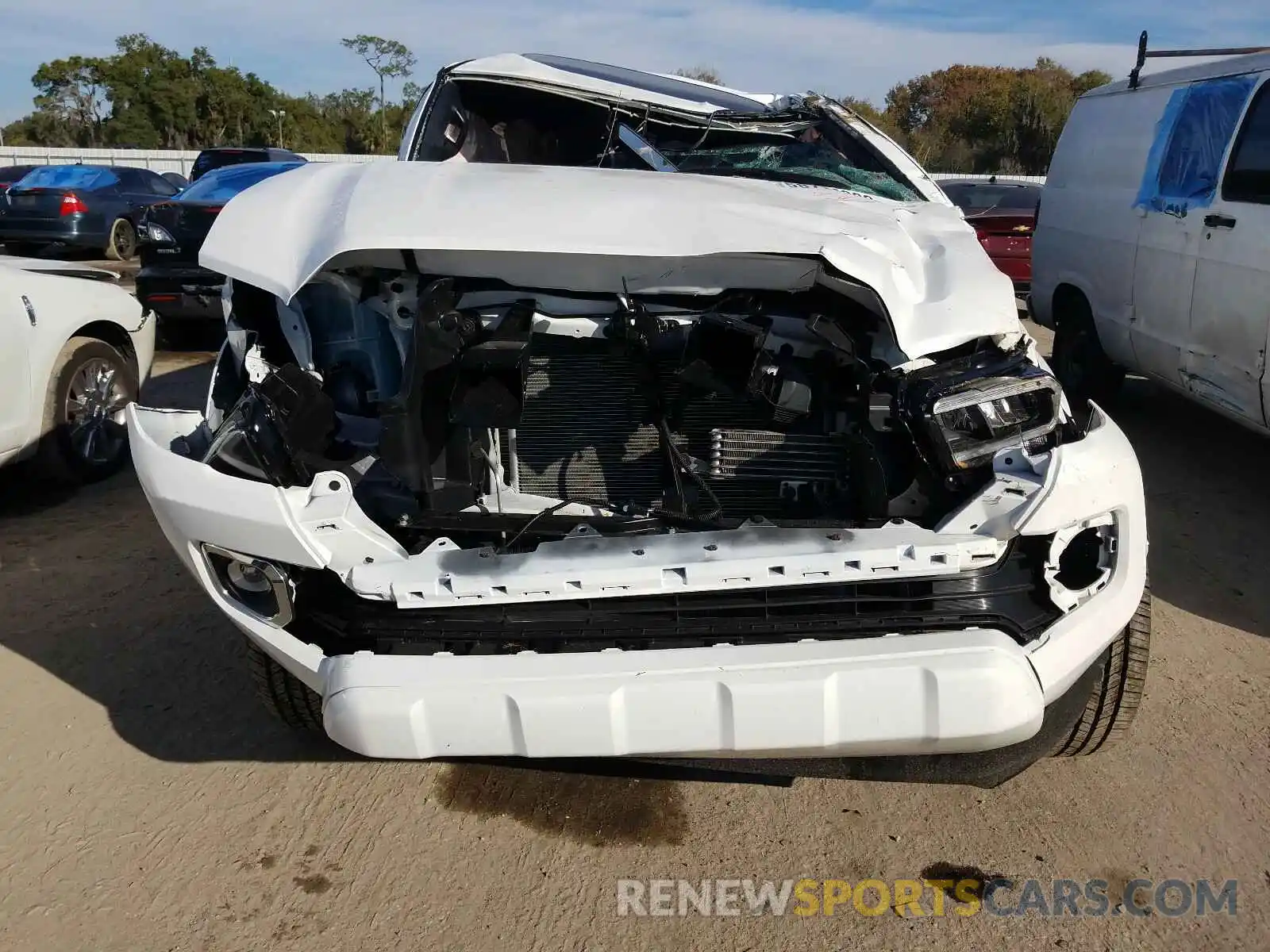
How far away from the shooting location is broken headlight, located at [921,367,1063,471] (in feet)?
7.21

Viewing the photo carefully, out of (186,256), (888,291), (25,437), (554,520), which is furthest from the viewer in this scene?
(186,256)

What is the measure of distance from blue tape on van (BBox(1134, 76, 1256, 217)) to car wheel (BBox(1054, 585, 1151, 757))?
2.97 meters

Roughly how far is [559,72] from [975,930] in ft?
11.4

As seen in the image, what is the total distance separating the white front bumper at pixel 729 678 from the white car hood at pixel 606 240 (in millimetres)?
483

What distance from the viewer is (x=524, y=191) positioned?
2480 mm

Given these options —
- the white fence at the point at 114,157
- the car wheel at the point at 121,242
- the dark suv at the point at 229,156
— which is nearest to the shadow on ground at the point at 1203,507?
the dark suv at the point at 229,156

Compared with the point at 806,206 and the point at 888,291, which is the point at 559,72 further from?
the point at 888,291

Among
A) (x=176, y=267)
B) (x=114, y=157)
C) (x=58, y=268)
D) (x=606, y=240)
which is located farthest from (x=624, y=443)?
(x=114, y=157)

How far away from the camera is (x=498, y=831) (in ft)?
8.04

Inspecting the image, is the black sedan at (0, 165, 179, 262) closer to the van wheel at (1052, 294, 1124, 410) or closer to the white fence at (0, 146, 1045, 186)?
the van wheel at (1052, 294, 1124, 410)

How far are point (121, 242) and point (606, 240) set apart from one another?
49.1 ft

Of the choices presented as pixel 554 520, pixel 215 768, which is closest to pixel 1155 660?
pixel 554 520

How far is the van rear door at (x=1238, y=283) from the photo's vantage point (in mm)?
4035

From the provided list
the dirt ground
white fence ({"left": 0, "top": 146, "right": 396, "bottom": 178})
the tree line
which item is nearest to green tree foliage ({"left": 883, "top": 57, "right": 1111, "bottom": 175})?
the tree line
